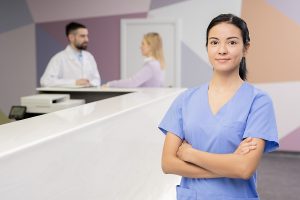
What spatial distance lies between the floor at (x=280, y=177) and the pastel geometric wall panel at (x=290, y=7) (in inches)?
69.2

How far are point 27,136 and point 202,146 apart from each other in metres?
0.61

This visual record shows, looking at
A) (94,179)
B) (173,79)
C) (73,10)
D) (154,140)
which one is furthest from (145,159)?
(73,10)

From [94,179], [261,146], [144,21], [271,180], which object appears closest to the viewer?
[261,146]

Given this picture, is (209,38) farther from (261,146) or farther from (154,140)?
(154,140)

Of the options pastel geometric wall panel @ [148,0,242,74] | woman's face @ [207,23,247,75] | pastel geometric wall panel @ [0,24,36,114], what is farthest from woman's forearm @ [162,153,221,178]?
pastel geometric wall panel @ [0,24,36,114]

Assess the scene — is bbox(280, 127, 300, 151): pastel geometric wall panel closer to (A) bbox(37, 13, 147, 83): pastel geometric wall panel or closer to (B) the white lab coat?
(A) bbox(37, 13, 147, 83): pastel geometric wall panel

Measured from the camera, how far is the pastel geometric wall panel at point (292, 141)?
5.73 m

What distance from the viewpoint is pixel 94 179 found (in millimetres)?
1991

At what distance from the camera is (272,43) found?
5641mm

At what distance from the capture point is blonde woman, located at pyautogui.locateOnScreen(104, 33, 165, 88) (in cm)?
396

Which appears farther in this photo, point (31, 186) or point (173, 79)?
point (173, 79)

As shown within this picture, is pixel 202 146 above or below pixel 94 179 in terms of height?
above

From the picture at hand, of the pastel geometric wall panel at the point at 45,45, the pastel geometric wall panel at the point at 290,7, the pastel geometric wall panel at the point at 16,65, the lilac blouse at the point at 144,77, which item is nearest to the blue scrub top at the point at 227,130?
the lilac blouse at the point at 144,77

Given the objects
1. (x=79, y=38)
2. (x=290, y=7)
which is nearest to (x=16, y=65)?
(x=79, y=38)
